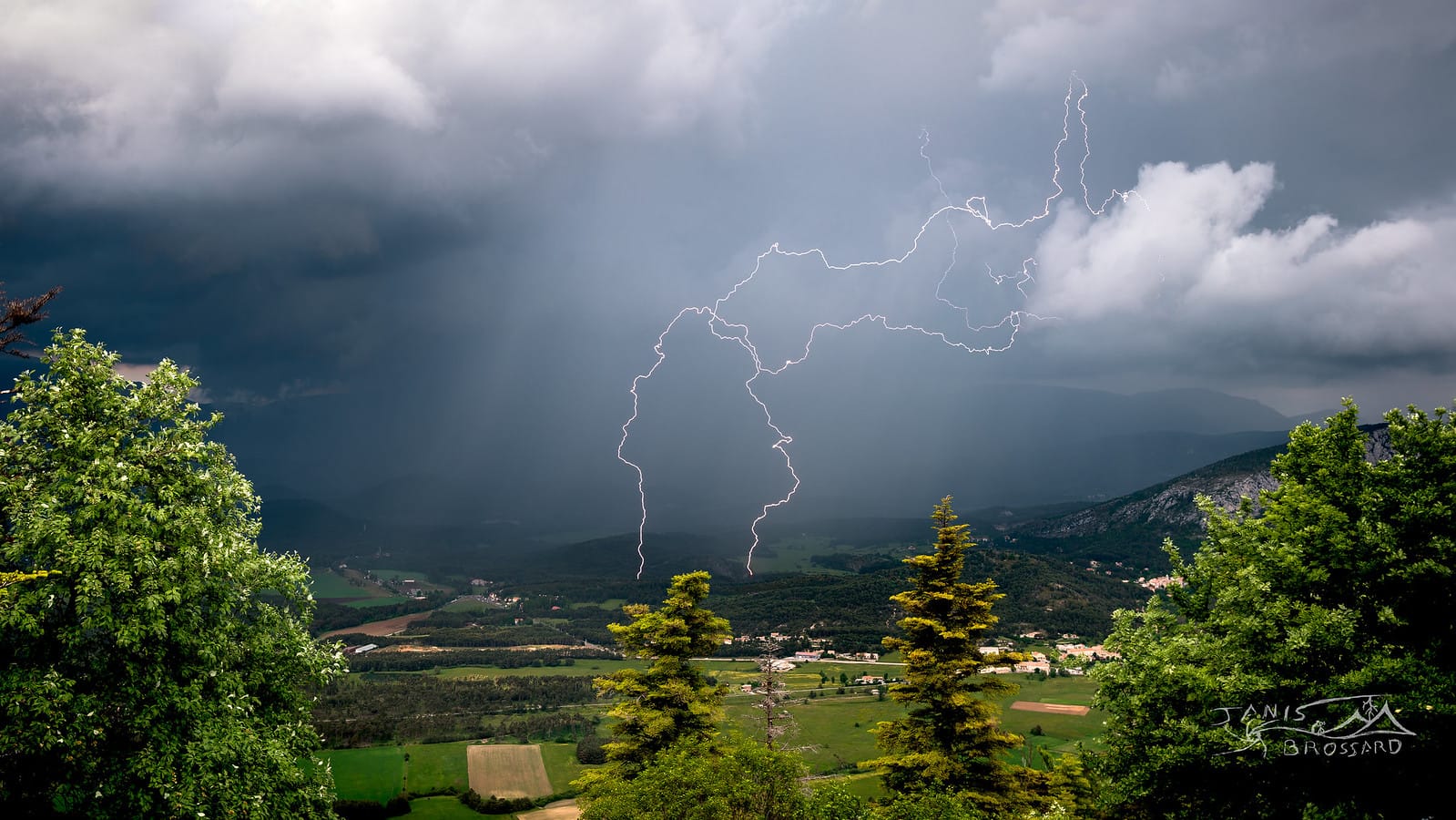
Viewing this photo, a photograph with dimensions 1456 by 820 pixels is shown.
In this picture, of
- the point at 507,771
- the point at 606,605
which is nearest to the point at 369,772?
the point at 507,771

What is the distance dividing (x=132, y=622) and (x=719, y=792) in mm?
14047

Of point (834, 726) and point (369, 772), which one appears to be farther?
point (834, 726)

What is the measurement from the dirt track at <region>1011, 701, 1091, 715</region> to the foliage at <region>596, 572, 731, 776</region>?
8276 centimetres

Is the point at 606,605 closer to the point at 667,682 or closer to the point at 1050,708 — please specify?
the point at 1050,708

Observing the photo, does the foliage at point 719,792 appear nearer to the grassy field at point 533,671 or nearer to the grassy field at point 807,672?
the grassy field at point 807,672

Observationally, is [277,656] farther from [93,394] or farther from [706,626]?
[706,626]

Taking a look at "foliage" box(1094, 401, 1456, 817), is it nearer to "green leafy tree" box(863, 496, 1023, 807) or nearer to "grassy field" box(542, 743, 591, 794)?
Answer: "green leafy tree" box(863, 496, 1023, 807)

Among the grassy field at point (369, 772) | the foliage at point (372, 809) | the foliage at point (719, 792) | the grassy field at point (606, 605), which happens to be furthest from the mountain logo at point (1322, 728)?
the grassy field at point (606, 605)

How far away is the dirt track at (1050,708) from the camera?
89500mm

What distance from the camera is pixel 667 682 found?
83.8 feet

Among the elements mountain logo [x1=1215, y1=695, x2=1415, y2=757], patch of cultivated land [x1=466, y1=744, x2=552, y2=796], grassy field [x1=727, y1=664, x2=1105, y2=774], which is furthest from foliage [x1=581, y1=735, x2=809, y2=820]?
patch of cultivated land [x1=466, y1=744, x2=552, y2=796]

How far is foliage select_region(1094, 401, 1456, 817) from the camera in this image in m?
13.4

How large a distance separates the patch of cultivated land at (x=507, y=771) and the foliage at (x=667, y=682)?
47.4 meters

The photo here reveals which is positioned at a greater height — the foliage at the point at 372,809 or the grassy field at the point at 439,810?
the foliage at the point at 372,809
